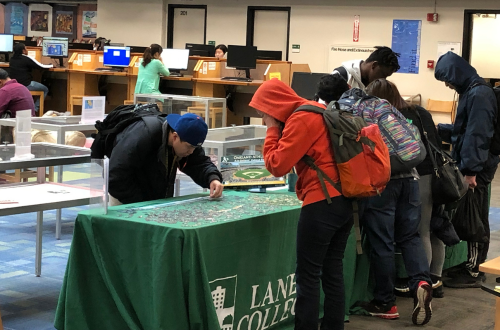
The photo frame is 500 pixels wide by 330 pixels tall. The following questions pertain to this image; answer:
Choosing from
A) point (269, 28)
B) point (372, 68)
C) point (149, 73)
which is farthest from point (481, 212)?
point (269, 28)

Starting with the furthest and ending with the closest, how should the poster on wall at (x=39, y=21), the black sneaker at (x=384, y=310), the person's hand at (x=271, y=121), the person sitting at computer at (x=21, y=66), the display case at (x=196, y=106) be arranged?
the poster on wall at (x=39, y=21), the person sitting at computer at (x=21, y=66), the display case at (x=196, y=106), the black sneaker at (x=384, y=310), the person's hand at (x=271, y=121)

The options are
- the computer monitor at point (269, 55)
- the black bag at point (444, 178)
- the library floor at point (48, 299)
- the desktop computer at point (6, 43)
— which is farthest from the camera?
the desktop computer at point (6, 43)

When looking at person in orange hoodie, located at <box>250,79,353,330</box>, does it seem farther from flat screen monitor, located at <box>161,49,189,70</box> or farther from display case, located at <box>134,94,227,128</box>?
flat screen monitor, located at <box>161,49,189,70</box>

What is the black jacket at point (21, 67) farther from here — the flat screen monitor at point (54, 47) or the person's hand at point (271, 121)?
the person's hand at point (271, 121)

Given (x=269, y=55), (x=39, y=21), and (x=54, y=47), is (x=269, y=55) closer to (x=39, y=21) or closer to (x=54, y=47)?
(x=54, y=47)

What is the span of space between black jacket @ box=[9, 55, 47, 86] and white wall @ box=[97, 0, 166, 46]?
4058 millimetres

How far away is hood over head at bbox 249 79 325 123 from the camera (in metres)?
2.90

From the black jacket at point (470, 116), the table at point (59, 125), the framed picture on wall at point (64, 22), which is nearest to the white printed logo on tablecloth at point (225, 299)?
the black jacket at point (470, 116)

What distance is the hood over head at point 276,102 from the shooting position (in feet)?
9.53

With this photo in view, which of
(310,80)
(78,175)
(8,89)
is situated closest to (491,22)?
(310,80)

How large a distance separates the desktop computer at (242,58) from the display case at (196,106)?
238 cm

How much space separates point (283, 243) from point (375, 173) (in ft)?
1.84

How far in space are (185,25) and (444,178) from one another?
38.2 feet

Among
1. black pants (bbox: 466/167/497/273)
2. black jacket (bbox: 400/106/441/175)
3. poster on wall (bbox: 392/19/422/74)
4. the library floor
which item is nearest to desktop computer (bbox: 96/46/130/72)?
poster on wall (bbox: 392/19/422/74)
